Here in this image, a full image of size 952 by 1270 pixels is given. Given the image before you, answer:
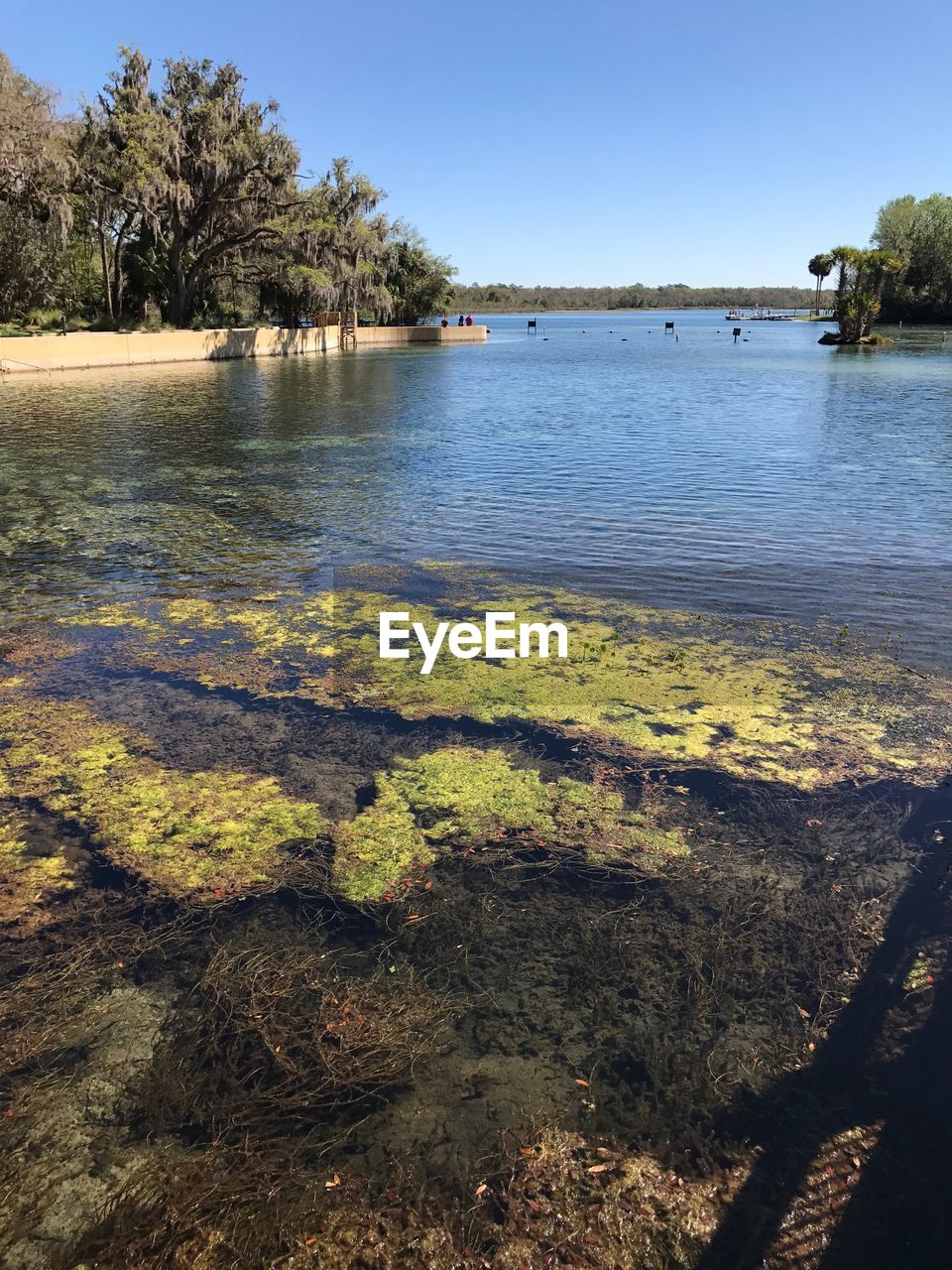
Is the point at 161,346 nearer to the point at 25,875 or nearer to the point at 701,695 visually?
the point at 701,695

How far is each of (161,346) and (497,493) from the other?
112 feet

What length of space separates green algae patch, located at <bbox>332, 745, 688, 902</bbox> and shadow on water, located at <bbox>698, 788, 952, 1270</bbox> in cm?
129

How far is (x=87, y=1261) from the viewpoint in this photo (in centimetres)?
268

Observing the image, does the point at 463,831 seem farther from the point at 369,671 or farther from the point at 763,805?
the point at 369,671

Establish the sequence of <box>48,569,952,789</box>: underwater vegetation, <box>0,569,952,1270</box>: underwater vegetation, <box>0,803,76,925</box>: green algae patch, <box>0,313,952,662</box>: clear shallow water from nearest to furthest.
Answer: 1. <box>0,569,952,1270</box>: underwater vegetation
2. <box>0,803,76,925</box>: green algae patch
3. <box>48,569,952,789</box>: underwater vegetation
4. <box>0,313,952,662</box>: clear shallow water

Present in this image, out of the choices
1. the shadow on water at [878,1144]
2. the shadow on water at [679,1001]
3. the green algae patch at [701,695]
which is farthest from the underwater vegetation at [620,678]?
the shadow on water at [878,1144]

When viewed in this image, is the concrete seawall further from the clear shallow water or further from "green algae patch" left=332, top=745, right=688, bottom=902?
"green algae patch" left=332, top=745, right=688, bottom=902

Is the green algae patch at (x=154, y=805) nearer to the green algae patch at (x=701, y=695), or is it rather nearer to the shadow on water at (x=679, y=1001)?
the shadow on water at (x=679, y=1001)

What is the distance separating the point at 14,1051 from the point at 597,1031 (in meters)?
2.37

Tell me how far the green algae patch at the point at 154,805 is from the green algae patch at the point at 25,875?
0.81 feet

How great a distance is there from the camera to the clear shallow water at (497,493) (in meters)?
9.91

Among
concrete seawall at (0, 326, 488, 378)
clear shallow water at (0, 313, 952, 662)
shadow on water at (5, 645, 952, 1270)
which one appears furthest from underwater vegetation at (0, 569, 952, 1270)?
concrete seawall at (0, 326, 488, 378)

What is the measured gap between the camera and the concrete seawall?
3475 centimetres

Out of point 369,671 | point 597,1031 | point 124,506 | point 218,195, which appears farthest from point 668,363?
point 597,1031
